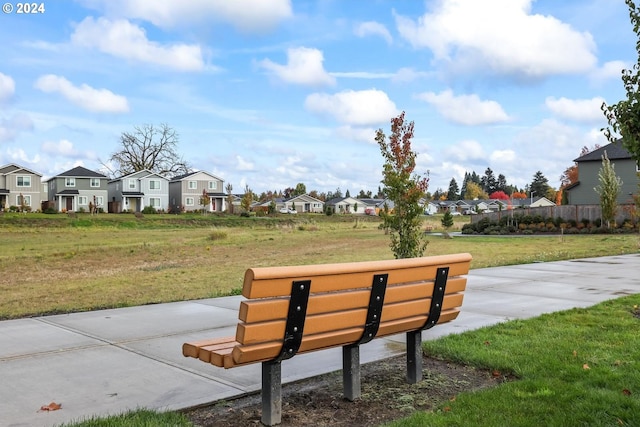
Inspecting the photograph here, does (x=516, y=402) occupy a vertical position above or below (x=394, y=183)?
below

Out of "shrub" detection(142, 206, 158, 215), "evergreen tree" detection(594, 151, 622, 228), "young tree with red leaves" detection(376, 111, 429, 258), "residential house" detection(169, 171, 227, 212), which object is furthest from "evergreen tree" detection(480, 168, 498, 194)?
"young tree with red leaves" detection(376, 111, 429, 258)

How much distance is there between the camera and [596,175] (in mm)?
50219

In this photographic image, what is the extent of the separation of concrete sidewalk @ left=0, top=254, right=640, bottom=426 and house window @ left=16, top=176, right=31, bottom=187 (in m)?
74.8

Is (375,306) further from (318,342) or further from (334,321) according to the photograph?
(318,342)

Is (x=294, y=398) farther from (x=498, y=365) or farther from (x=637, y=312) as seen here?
(x=637, y=312)

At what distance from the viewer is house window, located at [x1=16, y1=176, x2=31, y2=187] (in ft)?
248

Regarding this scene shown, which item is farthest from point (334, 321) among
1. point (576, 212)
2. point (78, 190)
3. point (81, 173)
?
point (81, 173)

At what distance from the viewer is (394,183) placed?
10.2 m

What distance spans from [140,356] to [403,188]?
5.64 metres

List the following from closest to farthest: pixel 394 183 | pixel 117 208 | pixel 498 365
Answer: pixel 498 365
pixel 394 183
pixel 117 208

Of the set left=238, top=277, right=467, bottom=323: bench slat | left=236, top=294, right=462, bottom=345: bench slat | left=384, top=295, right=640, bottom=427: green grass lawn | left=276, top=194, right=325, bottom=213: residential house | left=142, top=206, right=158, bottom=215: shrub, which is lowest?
left=384, top=295, right=640, bottom=427: green grass lawn

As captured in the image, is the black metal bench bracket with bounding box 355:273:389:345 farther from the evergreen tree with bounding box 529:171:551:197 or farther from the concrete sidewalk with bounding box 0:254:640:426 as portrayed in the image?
the evergreen tree with bounding box 529:171:551:197

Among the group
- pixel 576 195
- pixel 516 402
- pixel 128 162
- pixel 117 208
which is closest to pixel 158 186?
pixel 117 208

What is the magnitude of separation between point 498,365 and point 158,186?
83215mm
